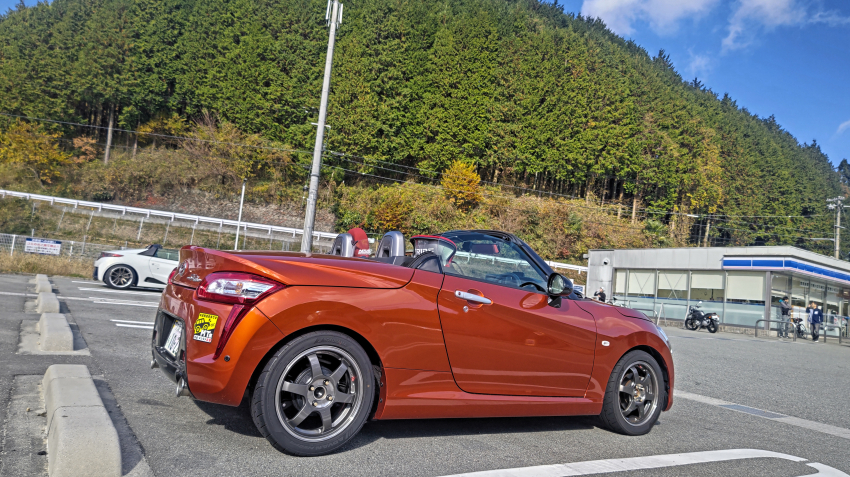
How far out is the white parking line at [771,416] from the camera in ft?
17.4

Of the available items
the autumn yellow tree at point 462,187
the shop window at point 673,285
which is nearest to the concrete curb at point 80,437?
the shop window at point 673,285

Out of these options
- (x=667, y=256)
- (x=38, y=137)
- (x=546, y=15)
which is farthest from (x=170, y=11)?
(x=667, y=256)

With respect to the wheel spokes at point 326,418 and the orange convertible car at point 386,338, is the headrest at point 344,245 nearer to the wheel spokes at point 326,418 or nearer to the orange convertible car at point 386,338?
the orange convertible car at point 386,338

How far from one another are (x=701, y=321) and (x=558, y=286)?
26.1 meters

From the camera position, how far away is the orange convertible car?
10.1ft

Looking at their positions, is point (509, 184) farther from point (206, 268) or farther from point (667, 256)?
point (206, 268)

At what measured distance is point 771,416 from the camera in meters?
5.81

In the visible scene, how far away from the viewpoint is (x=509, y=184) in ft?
206

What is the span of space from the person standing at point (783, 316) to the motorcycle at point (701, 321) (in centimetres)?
254

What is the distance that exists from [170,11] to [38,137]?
2256 cm

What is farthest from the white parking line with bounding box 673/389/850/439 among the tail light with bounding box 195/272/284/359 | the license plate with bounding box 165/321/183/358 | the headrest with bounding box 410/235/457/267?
the license plate with bounding box 165/321/183/358

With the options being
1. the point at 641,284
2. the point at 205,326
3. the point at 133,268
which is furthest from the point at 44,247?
the point at 641,284

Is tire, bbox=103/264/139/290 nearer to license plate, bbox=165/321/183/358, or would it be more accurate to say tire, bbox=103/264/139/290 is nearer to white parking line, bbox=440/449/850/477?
license plate, bbox=165/321/183/358

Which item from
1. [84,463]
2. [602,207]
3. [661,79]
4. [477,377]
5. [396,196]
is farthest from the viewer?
[661,79]
